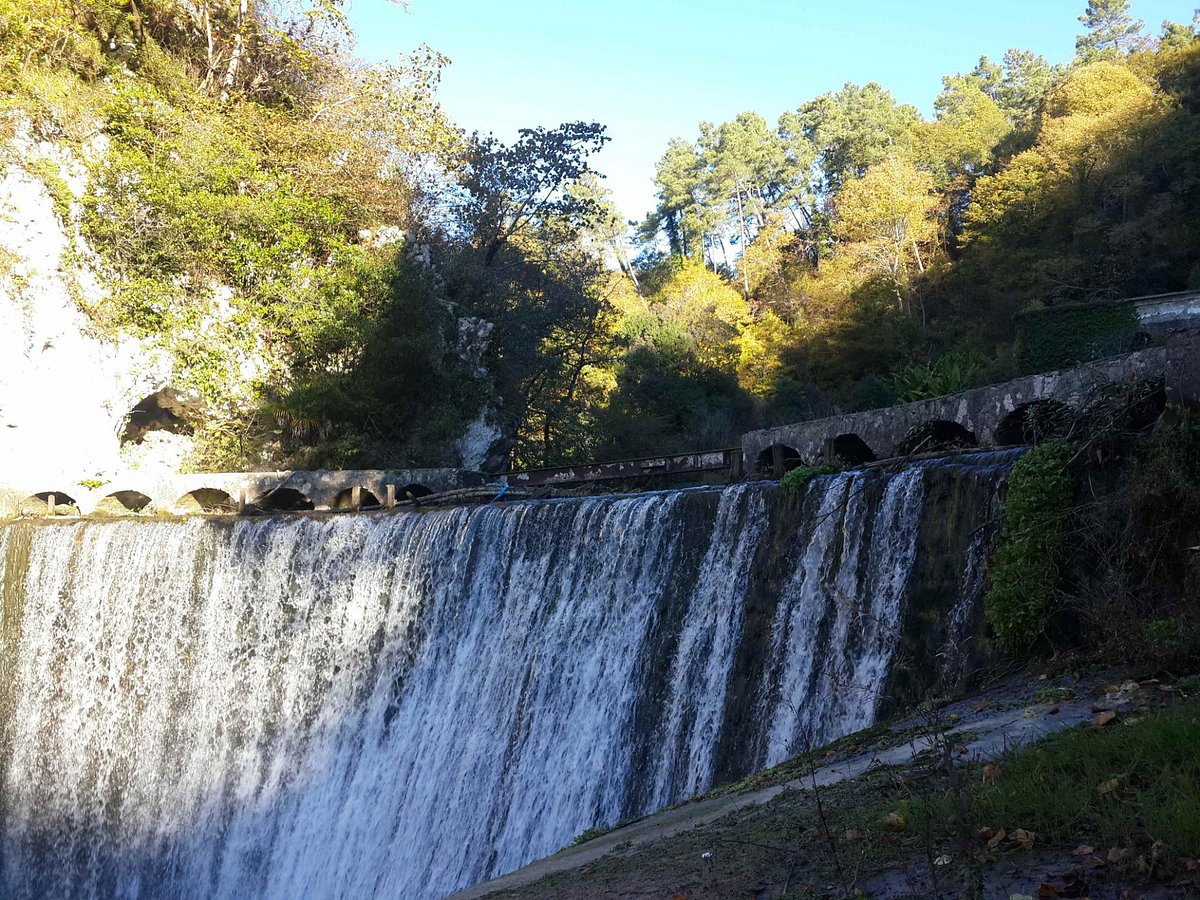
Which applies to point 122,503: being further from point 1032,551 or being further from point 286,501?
point 1032,551

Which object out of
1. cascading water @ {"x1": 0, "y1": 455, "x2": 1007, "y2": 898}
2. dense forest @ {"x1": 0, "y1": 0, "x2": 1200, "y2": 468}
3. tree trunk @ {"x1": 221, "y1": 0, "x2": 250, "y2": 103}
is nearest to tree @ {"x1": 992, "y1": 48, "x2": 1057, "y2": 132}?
dense forest @ {"x1": 0, "y1": 0, "x2": 1200, "y2": 468}

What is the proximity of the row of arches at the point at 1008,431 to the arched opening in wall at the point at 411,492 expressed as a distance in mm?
5089

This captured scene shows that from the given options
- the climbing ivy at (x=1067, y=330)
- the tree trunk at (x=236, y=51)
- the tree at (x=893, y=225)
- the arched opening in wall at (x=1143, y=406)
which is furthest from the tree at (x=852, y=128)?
the arched opening in wall at (x=1143, y=406)

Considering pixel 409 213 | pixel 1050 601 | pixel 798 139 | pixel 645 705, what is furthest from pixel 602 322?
pixel 798 139

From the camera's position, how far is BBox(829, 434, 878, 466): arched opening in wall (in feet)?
41.2

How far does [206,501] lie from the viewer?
17.2 meters

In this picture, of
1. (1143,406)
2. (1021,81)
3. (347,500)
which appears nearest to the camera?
(1143,406)

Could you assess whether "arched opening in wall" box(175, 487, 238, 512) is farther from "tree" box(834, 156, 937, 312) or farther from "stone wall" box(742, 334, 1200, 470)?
"tree" box(834, 156, 937, 312)

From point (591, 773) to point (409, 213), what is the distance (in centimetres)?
1596

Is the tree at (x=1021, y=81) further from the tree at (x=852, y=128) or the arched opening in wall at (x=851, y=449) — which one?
the arched opening in wall at (x=851, y=449)

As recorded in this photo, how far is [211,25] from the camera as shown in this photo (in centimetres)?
2175

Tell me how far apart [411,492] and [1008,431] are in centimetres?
879

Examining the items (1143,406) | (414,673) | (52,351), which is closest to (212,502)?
(52,351)

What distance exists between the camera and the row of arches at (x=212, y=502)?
52.2 ft
